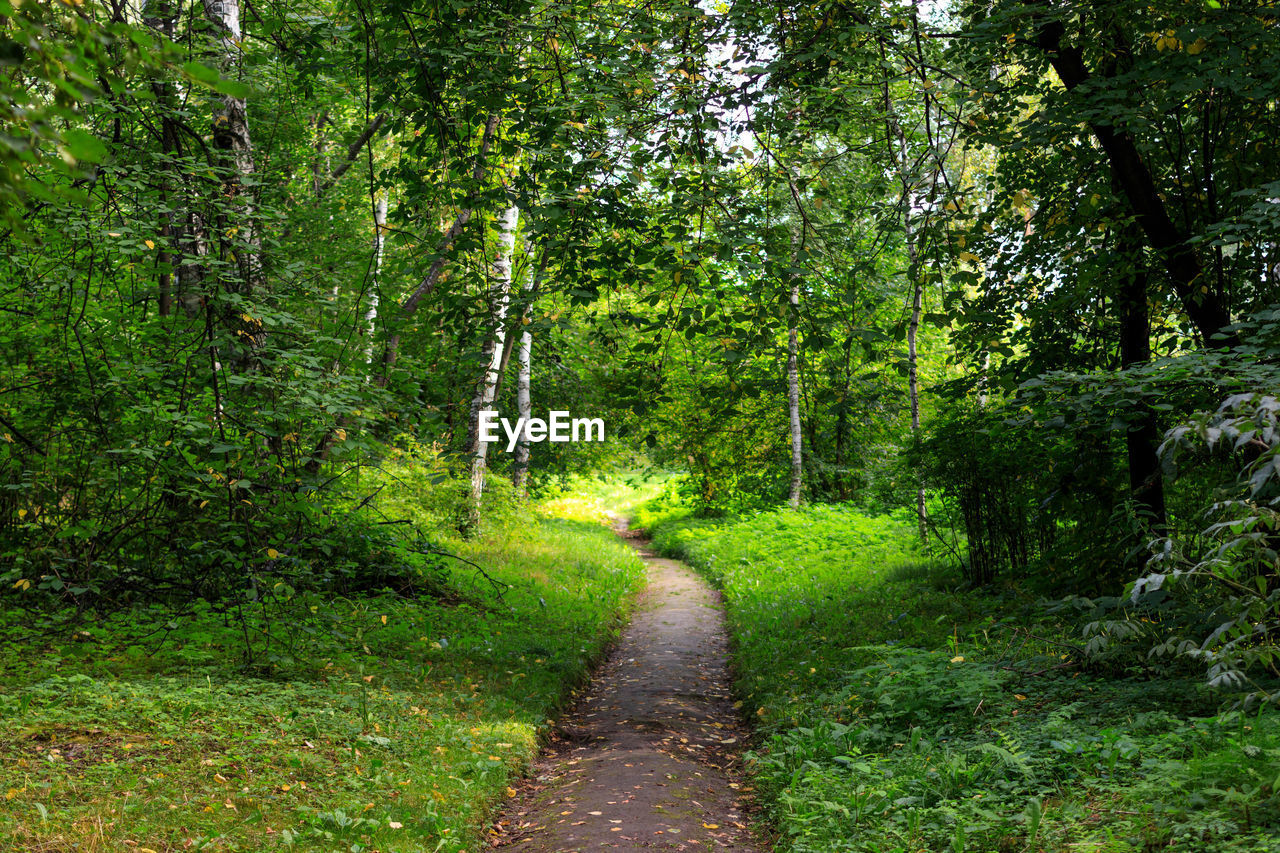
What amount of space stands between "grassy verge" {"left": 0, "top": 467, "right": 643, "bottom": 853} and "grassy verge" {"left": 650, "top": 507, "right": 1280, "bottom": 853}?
2246 mm

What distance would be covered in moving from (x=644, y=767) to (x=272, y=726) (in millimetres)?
2748

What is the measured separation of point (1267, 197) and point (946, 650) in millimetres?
4439

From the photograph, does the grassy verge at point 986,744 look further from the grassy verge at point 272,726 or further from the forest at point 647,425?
the grassy verge at point 272,726

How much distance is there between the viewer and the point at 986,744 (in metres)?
5.06

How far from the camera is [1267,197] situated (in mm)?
5617

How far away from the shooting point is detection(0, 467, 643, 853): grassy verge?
4.28 meters

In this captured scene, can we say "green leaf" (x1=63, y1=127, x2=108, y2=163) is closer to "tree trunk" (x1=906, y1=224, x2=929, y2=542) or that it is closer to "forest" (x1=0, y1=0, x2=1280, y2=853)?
"forest" (x1=0, y1=0, x2=1280, y2=853)

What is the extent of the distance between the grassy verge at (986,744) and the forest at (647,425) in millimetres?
37

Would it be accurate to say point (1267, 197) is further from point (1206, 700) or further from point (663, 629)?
point (663, 629)

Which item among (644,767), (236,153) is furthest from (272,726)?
(236,153)

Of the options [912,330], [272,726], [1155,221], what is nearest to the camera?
[272,726]

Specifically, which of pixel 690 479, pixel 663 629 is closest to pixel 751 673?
pixel 663 629

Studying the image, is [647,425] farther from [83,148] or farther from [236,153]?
[83,148]

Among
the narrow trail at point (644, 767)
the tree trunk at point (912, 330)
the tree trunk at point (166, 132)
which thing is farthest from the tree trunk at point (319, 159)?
the narrow trail at point (644, 767)
